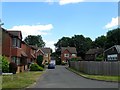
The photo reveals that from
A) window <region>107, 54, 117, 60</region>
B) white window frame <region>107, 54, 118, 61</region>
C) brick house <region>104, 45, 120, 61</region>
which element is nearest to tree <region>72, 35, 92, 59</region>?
brick house <region>104, 45, 120, 61</region>

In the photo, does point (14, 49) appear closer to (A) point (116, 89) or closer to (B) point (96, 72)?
(B) point (96, 72)

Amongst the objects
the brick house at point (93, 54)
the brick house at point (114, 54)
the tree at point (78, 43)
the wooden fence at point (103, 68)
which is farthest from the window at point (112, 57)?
the tree at point (78, 43)

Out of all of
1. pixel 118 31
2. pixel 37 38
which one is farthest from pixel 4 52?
pixel 37 38

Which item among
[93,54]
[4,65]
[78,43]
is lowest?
[4,65]

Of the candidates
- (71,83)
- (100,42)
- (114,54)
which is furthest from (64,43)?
(71,83)

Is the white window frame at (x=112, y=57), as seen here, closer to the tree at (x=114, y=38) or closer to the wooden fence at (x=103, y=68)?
the tree at (x=114, y=38)

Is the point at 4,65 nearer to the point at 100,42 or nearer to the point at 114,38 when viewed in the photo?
the point at 114,38

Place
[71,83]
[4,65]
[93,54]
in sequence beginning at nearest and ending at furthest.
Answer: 1. [71,83]
2. [4,65]
3. [93,54]

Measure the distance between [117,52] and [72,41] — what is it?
83905mm

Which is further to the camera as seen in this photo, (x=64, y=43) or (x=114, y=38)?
(x=64, y=43)

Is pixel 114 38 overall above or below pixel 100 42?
below

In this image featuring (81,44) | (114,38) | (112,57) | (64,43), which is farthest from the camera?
(64,43)

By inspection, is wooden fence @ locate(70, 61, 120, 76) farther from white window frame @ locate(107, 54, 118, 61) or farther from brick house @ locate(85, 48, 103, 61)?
brick house @ locate(85, 48, 103, 61)

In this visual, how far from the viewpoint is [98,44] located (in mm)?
145500
